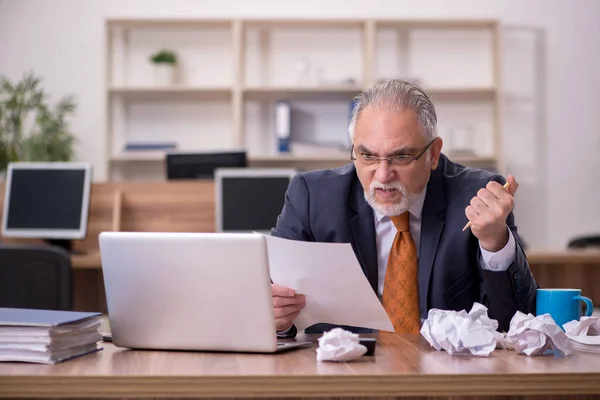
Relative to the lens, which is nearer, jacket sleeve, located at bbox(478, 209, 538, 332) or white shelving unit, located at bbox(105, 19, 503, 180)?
jacket sleeve, located at bbox(478, 209, 538, 332)

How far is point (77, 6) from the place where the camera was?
5.37 metres

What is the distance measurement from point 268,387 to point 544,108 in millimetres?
4654

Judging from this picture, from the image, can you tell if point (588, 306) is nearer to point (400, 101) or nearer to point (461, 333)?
point (461, 333)

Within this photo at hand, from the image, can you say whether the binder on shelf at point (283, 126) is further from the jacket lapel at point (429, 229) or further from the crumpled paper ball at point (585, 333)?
the crumpled paper ball at point (585, 333)

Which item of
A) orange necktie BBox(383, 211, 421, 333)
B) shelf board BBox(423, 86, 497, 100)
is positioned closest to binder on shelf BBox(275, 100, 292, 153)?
shelf board BBox(423, 86, 497, 100)

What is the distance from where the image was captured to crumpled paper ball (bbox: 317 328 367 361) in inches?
48.6

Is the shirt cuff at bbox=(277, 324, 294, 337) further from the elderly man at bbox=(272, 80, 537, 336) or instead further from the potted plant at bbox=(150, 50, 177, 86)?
the potted plant at bbox=(150, 50, 177, 86)

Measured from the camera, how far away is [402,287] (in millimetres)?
1796

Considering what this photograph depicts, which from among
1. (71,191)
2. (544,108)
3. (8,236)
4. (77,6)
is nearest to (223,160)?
(71,191)

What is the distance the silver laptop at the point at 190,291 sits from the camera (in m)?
1.29

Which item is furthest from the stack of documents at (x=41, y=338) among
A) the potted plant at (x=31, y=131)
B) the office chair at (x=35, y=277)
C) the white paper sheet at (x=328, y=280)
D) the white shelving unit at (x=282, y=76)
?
the white shelving unit at (x=282, y=76)

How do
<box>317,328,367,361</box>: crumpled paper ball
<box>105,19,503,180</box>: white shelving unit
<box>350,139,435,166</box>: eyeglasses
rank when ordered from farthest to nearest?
<box>105,19,503,180</box>: white shelving unit → <box>350,139,435,166</box>: eyeglasses → <box>317,328,367,361</box>: crumpled paper ball

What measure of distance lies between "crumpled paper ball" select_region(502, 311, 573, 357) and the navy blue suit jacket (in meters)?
0.33

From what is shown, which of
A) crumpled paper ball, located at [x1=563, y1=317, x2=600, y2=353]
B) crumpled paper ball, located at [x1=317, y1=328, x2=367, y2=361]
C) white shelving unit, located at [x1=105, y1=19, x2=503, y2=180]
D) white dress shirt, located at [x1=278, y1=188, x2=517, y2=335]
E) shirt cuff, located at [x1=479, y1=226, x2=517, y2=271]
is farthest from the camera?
white shelving unit, located at [x1=105, y1=19, x2=503, y2=180]
